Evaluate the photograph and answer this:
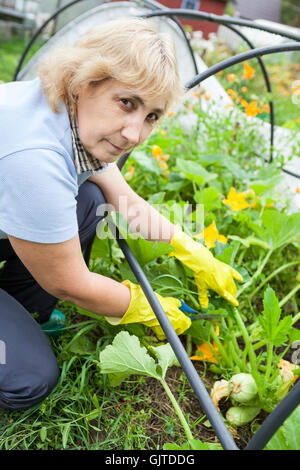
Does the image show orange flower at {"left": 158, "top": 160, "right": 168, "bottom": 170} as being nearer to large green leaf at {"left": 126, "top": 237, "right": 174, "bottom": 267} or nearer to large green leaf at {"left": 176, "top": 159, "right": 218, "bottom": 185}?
large green leaf at {"left": 176, "top": 159, "right": 218, "bottom": 185}

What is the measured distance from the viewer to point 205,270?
3.92 feet

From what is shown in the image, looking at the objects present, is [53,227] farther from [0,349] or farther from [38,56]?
[38,56]

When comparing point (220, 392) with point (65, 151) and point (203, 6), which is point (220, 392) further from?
point (203, 6)

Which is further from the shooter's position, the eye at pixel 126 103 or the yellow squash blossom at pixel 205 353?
the yellow squash blossom at pixel 205 353

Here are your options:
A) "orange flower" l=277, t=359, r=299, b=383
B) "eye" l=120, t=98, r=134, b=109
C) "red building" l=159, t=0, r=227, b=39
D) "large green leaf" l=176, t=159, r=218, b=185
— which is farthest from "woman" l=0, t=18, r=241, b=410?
"red building" l=159, t=0, r=227, b=39

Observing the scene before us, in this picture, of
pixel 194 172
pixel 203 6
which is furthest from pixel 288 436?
pixel 203 6

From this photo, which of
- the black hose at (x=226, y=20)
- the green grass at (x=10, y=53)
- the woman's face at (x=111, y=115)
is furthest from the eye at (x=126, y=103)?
the green grass at (x=10, y=53)

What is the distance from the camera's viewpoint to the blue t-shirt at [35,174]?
87 cm

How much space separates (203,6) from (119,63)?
11082 mm

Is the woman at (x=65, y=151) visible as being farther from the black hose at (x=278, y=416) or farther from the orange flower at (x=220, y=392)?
the black hose at (x=278, y=416)

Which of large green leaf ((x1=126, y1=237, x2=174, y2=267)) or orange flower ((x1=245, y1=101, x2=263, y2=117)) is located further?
orange flower ((x1=245, y1=101, x2=263, y2=117))

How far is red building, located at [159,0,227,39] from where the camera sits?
9.63 m

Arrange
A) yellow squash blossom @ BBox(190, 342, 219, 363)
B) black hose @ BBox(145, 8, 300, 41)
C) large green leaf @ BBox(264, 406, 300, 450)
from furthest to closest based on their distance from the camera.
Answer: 1. black hose @ BBox(145, 8, 300, 41)
2. yellow squash blossom @ BBox(190, 342, 219, 363)
3. large green leaf @ BBox(264, 406, 300, 450)

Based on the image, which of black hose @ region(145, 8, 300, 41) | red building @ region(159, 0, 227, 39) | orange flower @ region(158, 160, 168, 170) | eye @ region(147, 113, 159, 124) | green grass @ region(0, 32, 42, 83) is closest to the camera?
eye @ region(147, 113, 159, 124)
